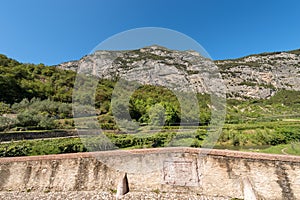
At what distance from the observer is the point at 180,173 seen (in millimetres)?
5945

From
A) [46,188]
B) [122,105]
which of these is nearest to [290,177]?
[122,105]

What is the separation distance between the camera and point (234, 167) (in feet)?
18.1

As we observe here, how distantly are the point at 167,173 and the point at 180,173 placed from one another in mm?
468

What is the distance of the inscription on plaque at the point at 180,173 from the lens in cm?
583

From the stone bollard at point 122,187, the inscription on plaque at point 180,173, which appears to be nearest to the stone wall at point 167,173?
the inscription on plaque at point 180,173

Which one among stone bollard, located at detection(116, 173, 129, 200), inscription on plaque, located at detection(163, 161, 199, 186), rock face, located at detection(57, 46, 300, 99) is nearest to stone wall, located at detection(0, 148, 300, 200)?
inscription on plaque, located at detection(163, 161, 199, 186)

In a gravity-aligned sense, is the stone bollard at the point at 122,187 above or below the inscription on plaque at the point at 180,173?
below

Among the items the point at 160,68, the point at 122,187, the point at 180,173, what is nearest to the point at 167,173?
the point at 180,173

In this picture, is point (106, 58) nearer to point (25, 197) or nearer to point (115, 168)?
point (115, 168)

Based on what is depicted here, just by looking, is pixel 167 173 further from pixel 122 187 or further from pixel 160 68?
pixel 160 68

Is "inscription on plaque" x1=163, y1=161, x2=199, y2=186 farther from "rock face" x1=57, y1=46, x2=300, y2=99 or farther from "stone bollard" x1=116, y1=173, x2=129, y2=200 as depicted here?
"rock face" x1=57, y1=46, x2=300, y2=99

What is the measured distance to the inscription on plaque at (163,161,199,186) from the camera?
5.83 m

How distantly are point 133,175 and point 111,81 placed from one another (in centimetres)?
364

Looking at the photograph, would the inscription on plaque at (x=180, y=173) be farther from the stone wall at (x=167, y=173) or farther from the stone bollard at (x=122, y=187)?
the stone bollard at (x=122, y=187)
